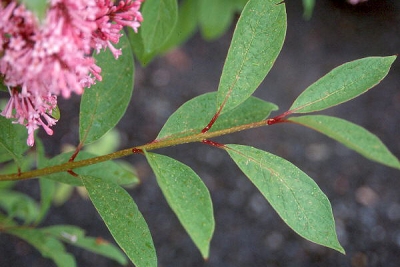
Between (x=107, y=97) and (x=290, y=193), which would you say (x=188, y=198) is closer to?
(x=290, y=193)

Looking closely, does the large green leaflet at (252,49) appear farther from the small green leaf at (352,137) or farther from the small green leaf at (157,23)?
the small green leaf at (157,23)

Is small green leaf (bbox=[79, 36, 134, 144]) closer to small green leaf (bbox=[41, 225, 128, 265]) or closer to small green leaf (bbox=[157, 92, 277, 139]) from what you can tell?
small green leaf (bbox=[157, 92, 277, 139])

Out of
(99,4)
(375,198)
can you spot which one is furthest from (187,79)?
(99,4)

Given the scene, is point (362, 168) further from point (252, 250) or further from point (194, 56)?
point (194, 56)

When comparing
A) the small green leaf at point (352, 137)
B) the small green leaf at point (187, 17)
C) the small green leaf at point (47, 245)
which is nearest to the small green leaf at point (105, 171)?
the small green leaf at point (47, 245)

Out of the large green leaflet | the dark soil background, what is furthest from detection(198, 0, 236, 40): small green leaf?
the dark soil background

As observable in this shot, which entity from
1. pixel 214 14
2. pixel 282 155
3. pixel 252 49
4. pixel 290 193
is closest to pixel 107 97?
pixel 252 49
